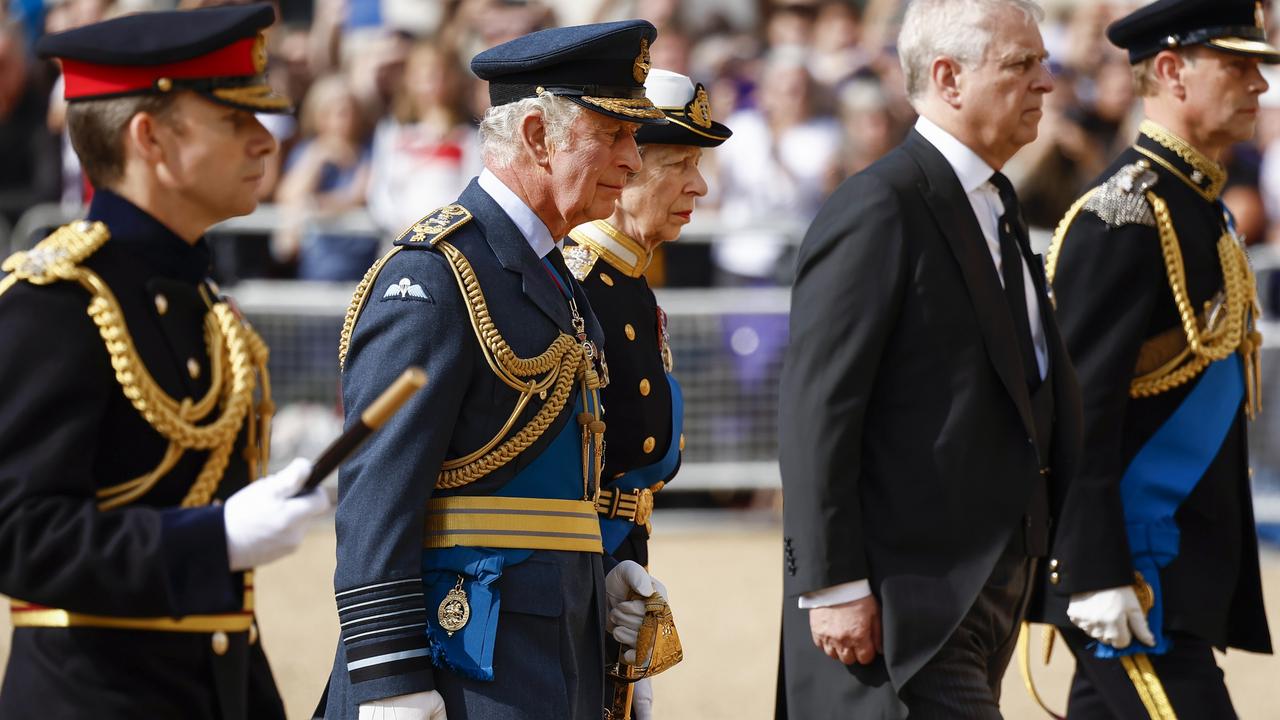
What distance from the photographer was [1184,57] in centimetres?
497

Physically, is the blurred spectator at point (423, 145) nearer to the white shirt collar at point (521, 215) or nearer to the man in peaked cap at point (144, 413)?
the white shirt collar at point (521, 215)

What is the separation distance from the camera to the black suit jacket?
3678 millimetres

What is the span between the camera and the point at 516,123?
335 cm

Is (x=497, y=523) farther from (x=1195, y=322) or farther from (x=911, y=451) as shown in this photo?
(x=1195, y=322)

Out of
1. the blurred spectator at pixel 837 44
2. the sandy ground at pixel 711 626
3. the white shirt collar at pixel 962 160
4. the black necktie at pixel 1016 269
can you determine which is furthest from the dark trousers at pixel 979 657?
the blurred spectator at pixel 837 44

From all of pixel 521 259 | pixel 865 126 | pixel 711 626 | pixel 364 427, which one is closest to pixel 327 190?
pixel 865 126

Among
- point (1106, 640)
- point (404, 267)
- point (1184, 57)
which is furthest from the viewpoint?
point (1184, 57)

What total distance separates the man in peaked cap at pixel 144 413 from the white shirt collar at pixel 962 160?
1.46 meters

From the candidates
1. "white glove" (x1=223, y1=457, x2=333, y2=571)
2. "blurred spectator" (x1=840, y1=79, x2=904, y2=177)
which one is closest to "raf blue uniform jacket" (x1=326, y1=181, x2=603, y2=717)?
"white glove" (x1=223, y1=457, x2=333, y2=571)

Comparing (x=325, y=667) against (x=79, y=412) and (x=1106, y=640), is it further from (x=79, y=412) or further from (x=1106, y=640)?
(x=79, y=412)

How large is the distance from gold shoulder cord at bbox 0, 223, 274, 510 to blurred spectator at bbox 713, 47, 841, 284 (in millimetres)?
7410

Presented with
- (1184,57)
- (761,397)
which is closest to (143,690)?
(1184,57)

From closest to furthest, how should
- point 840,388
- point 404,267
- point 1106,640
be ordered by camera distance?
point 404,267
point 840,388
point 1106,640

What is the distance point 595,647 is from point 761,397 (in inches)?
287
